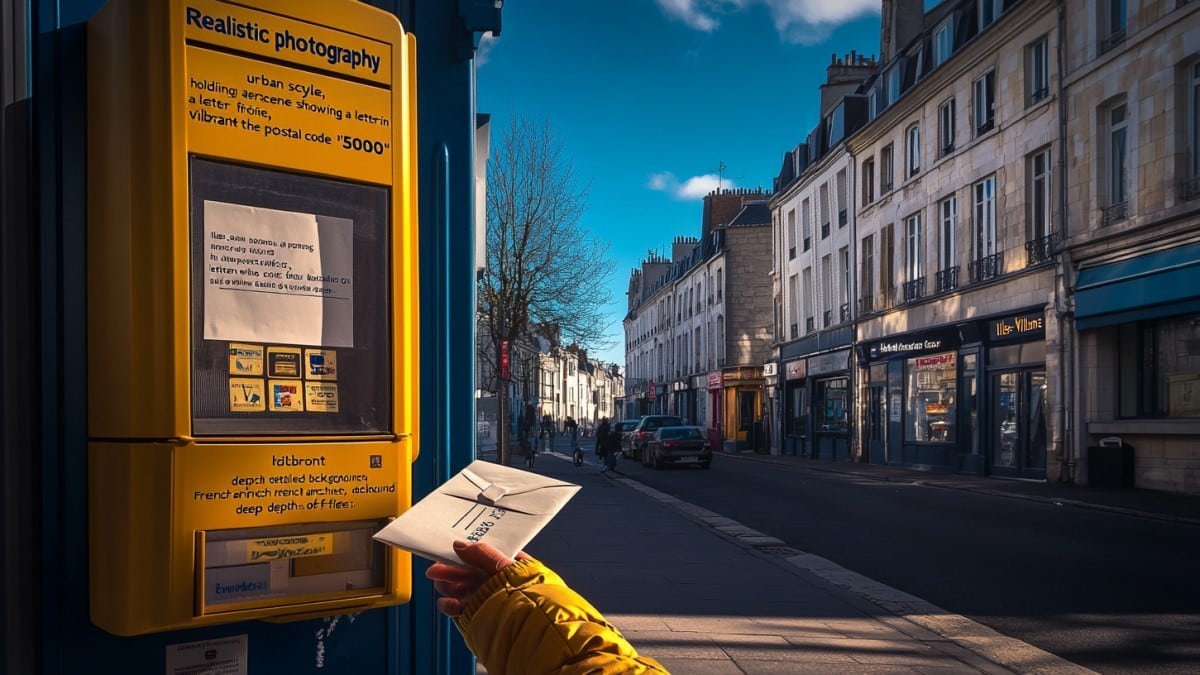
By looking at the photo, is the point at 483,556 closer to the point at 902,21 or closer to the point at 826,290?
the point at 902,21

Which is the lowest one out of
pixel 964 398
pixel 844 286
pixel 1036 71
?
pixel 964 398

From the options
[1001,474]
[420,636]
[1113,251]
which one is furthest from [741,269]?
[420,636]

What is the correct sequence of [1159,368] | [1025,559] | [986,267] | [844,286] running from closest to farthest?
1. [1025,559]
2. [1159,368]
3. [986,267]
4. [844,286]

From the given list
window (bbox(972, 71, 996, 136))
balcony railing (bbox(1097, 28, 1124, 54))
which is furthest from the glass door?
balcony railing (bbox(1097, 28, 1124, 54))

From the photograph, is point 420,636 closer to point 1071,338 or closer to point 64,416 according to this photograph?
point 64,416

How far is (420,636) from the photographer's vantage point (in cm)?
223

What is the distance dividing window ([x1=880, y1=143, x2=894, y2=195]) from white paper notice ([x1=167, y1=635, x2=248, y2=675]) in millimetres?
29944

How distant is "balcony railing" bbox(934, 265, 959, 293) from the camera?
25.1 meters

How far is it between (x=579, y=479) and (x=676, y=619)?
16.9 m

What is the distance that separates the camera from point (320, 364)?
189 centimetres

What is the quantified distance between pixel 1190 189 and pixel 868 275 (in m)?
14.8

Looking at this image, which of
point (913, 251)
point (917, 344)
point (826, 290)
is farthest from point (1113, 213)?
point (826, 290)

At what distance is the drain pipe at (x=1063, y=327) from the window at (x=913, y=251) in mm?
7000

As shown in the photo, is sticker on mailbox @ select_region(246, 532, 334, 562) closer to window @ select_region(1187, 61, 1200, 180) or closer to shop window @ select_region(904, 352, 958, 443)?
window @ select_region(1187, 61, 1200, 180)
